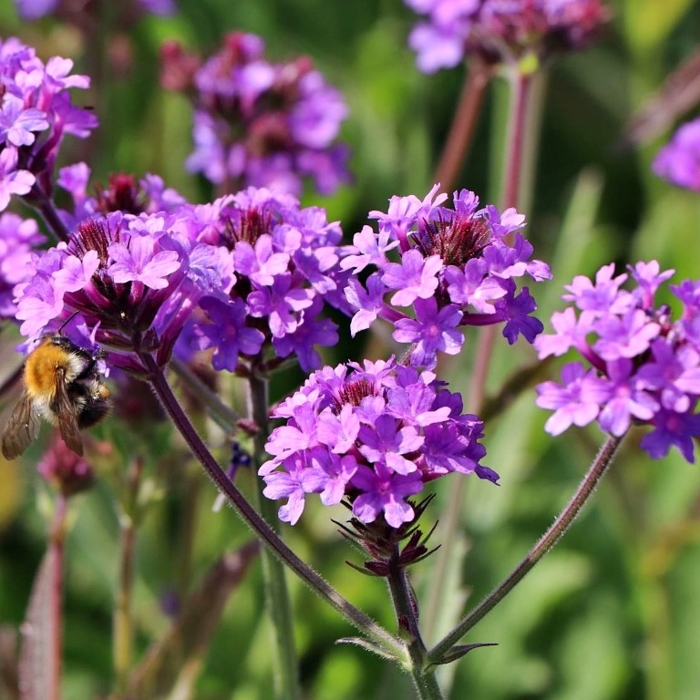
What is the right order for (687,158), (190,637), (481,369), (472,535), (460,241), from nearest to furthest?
1. (460,241)
2. (190,637)
3. (481,369)
4. (472,535)
5. (687,158)

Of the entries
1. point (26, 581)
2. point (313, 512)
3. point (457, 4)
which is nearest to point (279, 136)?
point (457, 4)

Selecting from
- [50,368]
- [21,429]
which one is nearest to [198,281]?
[50,368]

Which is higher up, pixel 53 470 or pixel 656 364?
pixel 656 364

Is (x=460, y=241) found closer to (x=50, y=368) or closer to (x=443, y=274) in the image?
(x=443, y=274)

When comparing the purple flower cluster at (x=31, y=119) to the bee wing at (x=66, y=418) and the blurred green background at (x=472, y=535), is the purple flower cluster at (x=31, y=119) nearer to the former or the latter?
the bee wing at (x=66, y=418)

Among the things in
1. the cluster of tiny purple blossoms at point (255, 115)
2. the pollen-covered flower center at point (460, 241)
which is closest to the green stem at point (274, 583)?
the pollen-covered flower center at point (460, 241)

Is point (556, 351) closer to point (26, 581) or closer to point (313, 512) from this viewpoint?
point (313, 512)

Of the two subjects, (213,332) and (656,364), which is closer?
(656,364)
